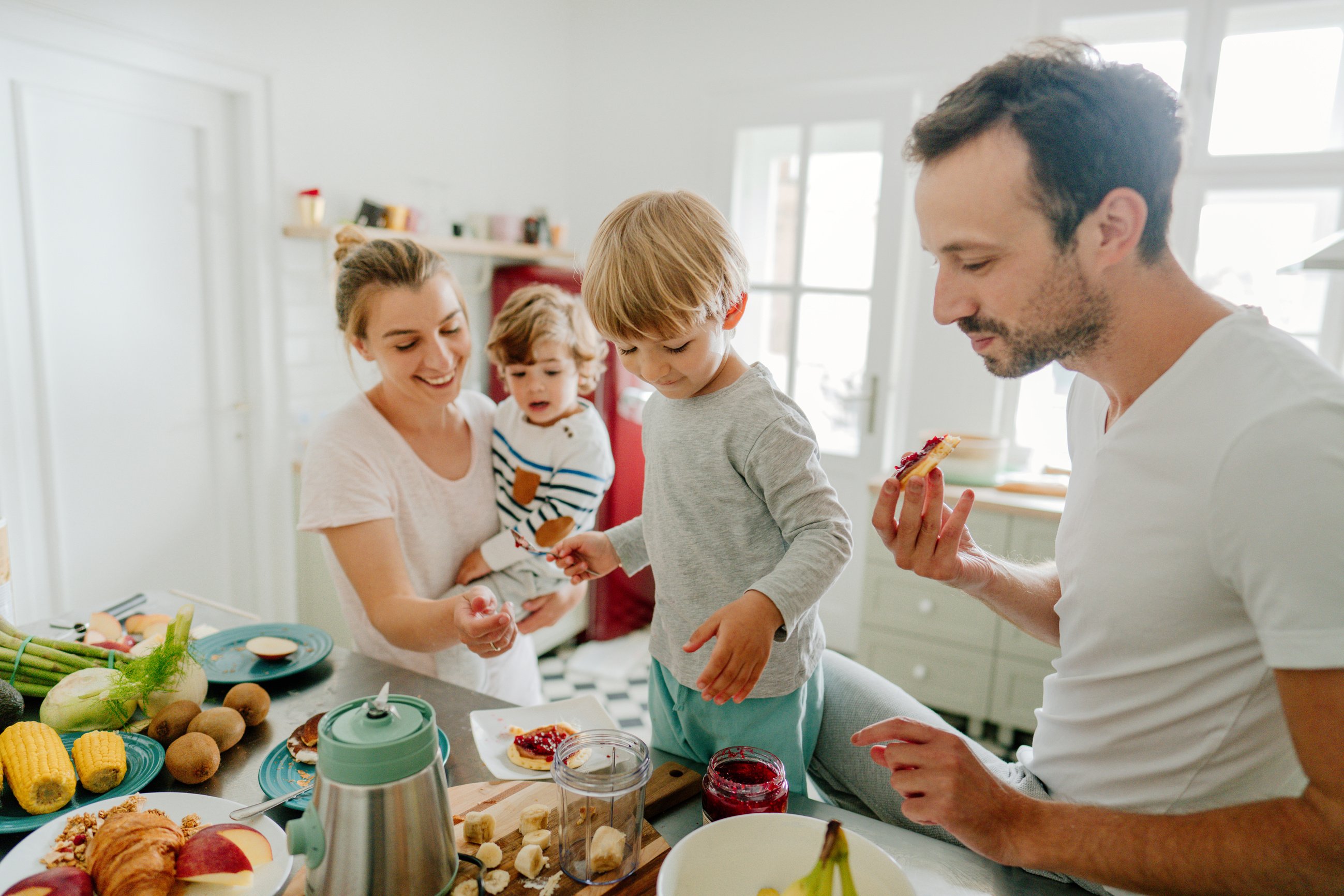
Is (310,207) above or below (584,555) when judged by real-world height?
above

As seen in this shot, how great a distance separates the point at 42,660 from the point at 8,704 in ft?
0.44

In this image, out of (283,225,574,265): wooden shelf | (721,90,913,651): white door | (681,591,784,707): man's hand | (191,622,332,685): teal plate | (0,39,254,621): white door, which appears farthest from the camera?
(721,90,913,651): white door

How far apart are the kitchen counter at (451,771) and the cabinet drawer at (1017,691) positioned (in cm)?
201

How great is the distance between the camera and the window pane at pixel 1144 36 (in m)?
3.06

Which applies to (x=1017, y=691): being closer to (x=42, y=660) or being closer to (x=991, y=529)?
(x=991, y=529)

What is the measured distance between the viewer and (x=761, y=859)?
82 cm

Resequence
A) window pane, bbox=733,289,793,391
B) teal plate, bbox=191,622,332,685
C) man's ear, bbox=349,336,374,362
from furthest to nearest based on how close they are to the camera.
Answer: window pane, bbox=733,289,793,391 < man's ear, bbox=349,336,374,362 < teal plate, bbox=191,622,332,685

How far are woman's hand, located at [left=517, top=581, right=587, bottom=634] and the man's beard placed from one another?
3.32 ft

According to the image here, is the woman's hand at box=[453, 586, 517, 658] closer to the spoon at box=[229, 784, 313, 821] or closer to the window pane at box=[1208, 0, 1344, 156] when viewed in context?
the spoon at box=[229, 784, 313, 821]

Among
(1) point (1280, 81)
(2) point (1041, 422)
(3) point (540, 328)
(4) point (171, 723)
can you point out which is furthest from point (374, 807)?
(1) point (1280, 81)

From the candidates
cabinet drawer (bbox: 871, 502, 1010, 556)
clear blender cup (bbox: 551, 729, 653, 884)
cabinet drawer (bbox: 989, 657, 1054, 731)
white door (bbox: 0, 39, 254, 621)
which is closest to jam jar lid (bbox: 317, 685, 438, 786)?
clear blender cup (bbox: 551, 729, 653, 884)

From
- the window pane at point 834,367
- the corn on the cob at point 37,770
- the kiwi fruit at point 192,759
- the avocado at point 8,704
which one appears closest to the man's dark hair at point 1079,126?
the kiwi fruit at point 192,759

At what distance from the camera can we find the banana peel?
70 cm

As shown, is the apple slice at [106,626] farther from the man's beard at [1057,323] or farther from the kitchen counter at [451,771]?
the man's beard at [1057,323]
